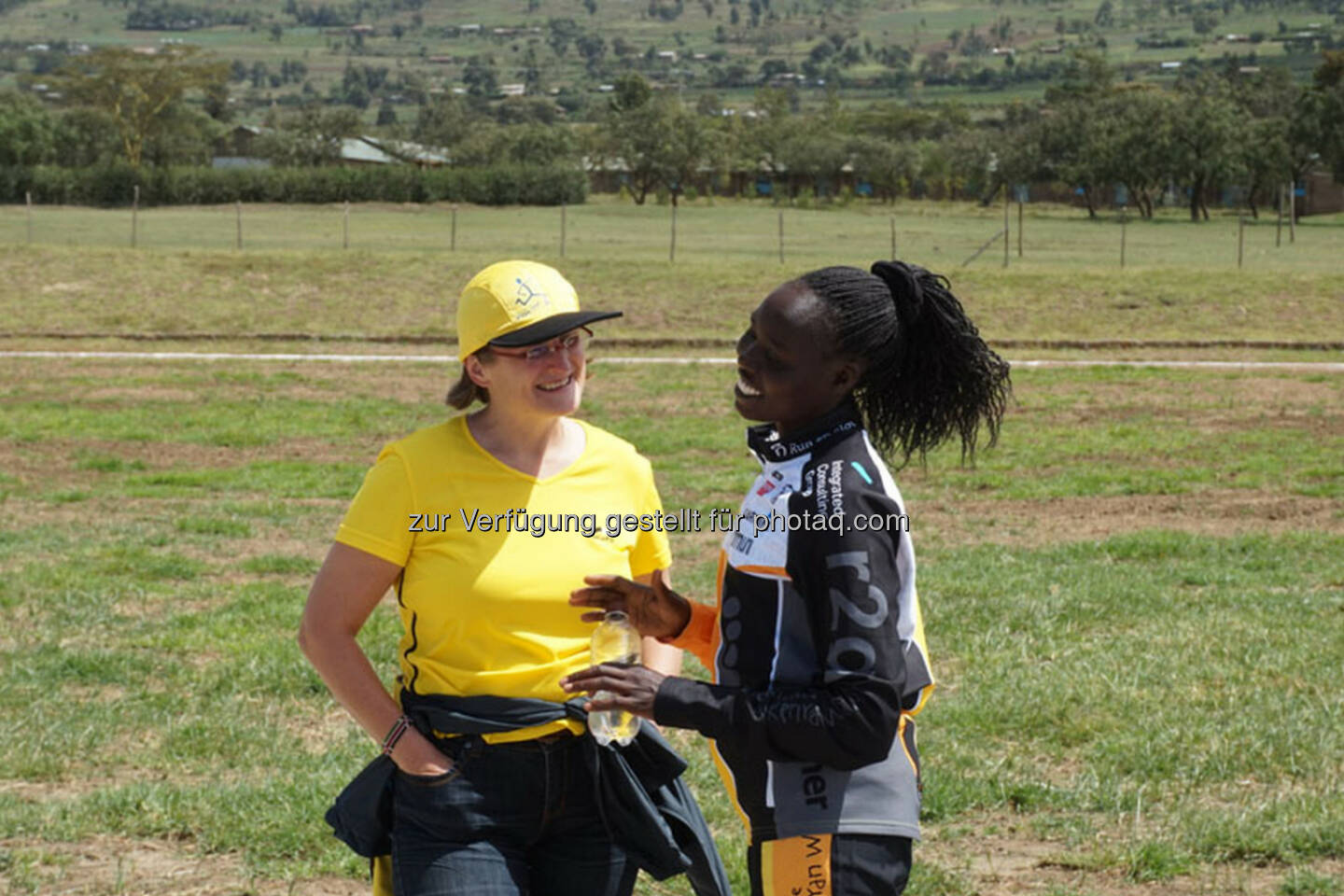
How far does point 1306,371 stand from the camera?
2309 centimetres

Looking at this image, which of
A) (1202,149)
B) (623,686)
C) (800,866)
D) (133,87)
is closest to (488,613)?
(623,686)

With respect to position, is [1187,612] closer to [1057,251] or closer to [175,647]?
[175,647]

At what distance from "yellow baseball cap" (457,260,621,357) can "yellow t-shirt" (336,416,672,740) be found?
230mm

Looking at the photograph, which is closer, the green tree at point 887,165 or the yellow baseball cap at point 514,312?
the yellow baseball cap at point 514,312

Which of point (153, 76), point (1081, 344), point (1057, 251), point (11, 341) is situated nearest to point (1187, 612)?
point (1081, 344)

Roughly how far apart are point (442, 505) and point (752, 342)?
774 millimetres

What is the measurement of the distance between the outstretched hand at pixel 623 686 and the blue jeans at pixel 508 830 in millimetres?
464

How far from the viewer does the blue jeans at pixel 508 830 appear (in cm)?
325

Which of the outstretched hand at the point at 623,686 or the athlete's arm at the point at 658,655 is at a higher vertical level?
the outstretched hand at the point at 623,686

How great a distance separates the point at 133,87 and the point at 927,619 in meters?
108

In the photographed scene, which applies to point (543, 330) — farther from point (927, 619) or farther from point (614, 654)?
point (927, 619)

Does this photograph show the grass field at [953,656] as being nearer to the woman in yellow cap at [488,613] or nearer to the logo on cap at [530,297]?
the woman in yellow cap at [488,613]

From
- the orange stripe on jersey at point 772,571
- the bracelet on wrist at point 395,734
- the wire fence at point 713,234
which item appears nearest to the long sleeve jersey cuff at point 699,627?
the orange stripe on jersey at point 772,571

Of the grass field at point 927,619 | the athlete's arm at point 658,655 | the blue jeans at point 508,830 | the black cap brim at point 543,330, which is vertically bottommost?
the grass field at point 927,619
